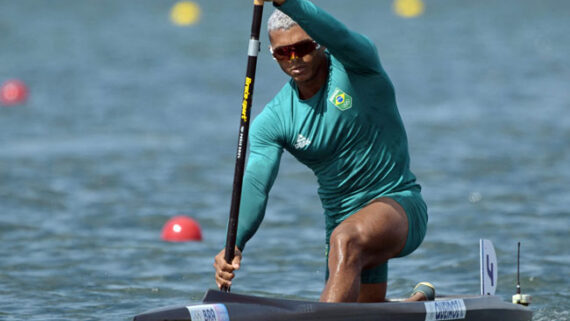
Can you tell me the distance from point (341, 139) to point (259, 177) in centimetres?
52

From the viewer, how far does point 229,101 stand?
21672mm

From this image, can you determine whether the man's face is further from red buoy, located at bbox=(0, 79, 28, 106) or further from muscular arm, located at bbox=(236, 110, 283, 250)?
red buoy, located at bbox=(0, 79, 28, 106)

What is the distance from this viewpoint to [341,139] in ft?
20.0

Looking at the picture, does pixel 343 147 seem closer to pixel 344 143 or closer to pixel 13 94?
pixel 344 143

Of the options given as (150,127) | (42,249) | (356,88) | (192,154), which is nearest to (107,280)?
(42,249)

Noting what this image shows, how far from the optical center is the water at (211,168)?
9.08 m

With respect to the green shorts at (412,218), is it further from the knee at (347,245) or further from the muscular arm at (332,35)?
the muscular arm at (332,35)

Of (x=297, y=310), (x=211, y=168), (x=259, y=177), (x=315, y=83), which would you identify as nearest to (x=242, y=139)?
(x=259, y=177)

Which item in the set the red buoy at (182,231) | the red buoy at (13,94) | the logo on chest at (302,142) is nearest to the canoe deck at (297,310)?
the logo on chest at (302,142)

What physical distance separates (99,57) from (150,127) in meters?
10.3

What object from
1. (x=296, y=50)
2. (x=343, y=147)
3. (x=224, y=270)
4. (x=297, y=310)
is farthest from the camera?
(x=343, y=147)

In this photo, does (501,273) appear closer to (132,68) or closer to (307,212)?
(307,212)

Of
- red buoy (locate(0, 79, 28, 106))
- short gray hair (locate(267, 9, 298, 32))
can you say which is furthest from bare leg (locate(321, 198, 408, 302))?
red buoy (locate(0, 79, 28, 106))

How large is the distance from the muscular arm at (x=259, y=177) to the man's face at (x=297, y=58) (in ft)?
1.17
